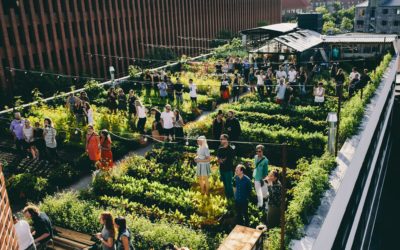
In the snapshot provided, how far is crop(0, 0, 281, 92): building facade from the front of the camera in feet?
65.5

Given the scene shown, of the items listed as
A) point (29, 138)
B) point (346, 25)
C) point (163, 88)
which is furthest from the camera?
point (346, 25)

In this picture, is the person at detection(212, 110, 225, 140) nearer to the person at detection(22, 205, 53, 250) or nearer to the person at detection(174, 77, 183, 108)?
the person at detection(174, 77, 183, 108)

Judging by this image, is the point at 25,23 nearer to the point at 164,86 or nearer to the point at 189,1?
the point at 164,86

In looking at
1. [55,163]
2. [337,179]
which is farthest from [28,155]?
[337,179]

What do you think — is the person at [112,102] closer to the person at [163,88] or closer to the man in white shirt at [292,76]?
the person at [163,88]

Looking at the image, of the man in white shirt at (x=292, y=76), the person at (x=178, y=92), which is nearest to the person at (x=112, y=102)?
the person at (x=178, y=92)

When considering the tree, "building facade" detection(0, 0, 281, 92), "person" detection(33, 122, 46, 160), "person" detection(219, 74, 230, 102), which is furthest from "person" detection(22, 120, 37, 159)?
the tree

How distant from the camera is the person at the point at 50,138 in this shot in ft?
39.1

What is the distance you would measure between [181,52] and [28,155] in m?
21.1

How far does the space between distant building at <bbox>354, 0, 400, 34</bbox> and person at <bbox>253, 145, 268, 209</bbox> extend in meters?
72.0

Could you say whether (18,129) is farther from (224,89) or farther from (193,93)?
(224,89)

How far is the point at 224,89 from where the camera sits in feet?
62.6

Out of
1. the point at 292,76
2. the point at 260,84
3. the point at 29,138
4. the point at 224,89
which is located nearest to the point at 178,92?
the point at 224,89

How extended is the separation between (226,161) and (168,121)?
13.1ft
